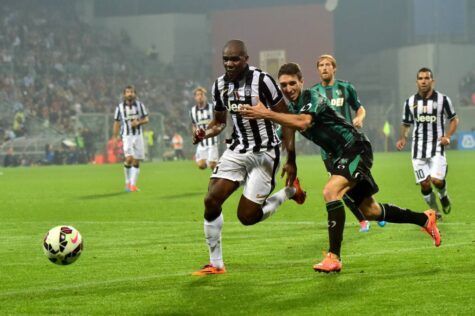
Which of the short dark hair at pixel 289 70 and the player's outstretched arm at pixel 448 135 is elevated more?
the short dark hair at pixel 289 70

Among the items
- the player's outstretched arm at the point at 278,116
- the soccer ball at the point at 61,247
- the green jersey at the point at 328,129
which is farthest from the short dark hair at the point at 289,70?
the soccer ball at the point at 61,247

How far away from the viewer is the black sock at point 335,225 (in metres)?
9.03

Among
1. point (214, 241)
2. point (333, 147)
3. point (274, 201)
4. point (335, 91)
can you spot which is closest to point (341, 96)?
point (335, 91)

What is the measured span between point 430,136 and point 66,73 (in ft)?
134

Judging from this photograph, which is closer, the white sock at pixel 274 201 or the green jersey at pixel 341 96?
the white sock at pixel 274 201

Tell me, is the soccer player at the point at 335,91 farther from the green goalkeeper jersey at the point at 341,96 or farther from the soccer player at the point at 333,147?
the soccer player at the point at 333,147

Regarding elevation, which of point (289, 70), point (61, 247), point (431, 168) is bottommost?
point (431, 168)

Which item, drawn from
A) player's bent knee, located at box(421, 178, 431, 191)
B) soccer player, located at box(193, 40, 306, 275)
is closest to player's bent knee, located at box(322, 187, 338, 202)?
soccer player, located at box(193, 40, 306, 275)

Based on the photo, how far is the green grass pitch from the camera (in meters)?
7.51

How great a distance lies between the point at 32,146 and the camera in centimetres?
4656

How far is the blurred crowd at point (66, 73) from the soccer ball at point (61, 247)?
3793cm

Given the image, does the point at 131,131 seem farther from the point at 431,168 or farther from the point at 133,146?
the point at 431,168

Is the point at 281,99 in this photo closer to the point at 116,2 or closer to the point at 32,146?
the point at 32,146

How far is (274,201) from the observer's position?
10.3 meters
